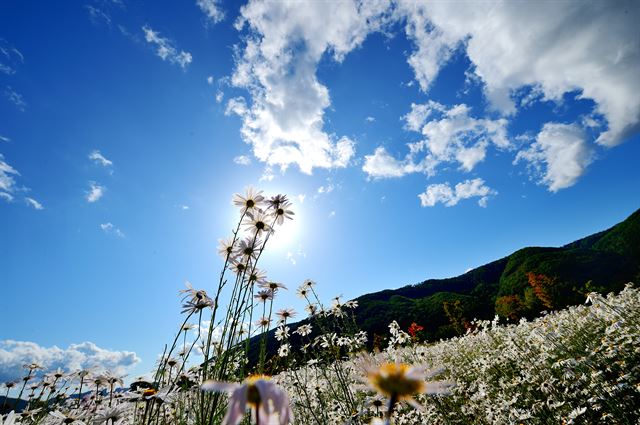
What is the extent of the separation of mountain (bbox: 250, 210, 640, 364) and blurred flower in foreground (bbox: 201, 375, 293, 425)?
65.5 ft

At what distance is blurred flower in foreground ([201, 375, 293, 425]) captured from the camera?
0.66 metres

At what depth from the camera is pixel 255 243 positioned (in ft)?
9.07

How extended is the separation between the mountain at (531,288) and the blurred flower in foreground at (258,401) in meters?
20.0

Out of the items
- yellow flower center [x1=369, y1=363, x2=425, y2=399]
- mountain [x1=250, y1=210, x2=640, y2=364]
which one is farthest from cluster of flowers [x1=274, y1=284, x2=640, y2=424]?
mountain [x1=250, y1=210, x2=640, y2=364]

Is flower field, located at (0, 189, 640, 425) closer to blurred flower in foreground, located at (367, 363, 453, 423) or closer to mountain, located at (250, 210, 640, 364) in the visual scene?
blurred flower in foreground, located at (367, 363, 453, 423)

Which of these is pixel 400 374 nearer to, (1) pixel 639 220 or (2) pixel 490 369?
(2) pixel 490 369

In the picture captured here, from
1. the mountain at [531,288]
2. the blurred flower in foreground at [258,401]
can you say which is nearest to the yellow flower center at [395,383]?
the blurred flower in foreground at [258,401]

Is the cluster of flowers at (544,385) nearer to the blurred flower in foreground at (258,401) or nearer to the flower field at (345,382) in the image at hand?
the flower field at (345,382)

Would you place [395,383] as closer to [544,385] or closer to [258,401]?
[258,401]

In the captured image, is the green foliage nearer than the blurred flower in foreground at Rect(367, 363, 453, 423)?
No

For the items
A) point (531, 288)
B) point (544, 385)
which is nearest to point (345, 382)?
point (544, 385)

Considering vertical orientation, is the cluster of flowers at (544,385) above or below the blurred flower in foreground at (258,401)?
below

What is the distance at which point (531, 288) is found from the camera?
23.5 m

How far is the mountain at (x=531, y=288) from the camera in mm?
21297
